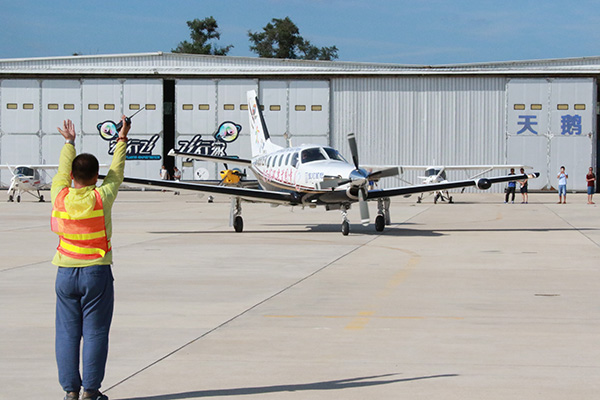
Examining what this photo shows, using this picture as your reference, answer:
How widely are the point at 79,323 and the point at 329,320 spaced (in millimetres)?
3527

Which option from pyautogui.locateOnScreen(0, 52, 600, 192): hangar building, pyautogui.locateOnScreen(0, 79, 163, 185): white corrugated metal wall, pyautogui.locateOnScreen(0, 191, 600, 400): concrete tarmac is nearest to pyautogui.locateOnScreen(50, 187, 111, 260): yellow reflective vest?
pyautogui.locateOnScreen(0, 191, 600, 400): concrete tarmac

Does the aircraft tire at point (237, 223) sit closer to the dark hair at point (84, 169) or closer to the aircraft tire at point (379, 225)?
the aircraft tire at point (379, 225)

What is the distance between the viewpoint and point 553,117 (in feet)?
162

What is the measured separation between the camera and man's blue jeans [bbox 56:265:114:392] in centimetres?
516

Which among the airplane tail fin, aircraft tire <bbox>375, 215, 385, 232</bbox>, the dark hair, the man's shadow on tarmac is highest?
the airplane tail fin

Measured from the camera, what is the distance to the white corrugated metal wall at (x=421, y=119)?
5009cm

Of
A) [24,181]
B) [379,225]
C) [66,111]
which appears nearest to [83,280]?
[379,225]

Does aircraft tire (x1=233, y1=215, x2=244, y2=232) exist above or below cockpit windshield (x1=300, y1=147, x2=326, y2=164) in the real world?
below

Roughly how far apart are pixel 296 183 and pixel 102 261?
15.3 metres

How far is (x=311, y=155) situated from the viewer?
819 inches

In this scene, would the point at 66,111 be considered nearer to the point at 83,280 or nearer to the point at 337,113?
the point at 337,113

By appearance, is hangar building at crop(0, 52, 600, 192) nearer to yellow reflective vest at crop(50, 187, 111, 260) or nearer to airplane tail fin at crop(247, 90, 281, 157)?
airplane tail fin at crop(247, 90, 281, 157)

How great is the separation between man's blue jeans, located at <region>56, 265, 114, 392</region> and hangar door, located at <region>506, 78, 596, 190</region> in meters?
46.8

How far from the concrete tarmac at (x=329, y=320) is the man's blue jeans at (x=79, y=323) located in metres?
0.35
